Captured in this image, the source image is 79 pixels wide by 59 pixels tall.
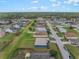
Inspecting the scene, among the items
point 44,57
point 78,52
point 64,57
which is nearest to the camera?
point 44,57

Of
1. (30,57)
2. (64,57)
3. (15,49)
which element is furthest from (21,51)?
(64,57)

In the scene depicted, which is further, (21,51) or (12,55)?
(21,51)

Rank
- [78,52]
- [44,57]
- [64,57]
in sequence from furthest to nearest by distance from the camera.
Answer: [78,52]
[64,57]
[44,57]

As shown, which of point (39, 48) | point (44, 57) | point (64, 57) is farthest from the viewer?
point (39, 48)

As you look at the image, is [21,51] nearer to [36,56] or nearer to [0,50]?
[0,50]

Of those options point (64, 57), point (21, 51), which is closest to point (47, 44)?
point (21, 51)

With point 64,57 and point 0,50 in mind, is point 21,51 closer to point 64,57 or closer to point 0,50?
point 0,50

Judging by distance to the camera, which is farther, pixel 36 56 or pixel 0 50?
pixel 0 50

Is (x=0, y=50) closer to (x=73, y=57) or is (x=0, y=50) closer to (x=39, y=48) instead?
(x=39, y=48)
